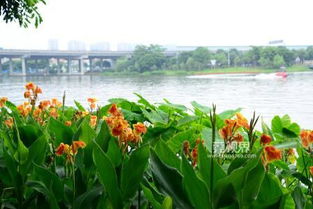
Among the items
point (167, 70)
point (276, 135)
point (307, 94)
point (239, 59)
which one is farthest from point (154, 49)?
point (276, 135)

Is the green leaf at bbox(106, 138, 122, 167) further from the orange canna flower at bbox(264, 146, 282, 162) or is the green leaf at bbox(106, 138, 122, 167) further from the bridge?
the bridge

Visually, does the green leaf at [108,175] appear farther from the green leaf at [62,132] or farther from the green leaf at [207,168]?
the green leaf at [62,132]

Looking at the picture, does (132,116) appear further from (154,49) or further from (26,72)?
(26,72)

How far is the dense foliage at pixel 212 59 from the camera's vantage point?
3692 mm

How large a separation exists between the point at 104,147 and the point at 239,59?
365cm

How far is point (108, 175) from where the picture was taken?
0.47 meters

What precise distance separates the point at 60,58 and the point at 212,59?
1964 mm

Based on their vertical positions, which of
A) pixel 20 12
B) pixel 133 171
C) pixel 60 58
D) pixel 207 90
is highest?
pixel 20 12

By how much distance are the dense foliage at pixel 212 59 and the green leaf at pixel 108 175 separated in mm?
3173

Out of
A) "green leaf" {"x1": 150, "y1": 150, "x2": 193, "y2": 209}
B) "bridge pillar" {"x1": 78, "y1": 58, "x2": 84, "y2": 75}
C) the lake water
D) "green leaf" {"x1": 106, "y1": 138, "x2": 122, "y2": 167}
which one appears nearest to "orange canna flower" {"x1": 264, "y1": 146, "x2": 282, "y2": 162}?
"green leaf" {"x1": 150, "y1": 150, "x2": 193, "y2": 209}

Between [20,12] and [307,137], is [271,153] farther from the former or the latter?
[20,12]

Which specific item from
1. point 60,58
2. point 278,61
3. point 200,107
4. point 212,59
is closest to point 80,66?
point 60,58

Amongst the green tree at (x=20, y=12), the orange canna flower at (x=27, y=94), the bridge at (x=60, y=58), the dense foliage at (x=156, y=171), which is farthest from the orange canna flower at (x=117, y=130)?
the bridge at (x=60, y=58)

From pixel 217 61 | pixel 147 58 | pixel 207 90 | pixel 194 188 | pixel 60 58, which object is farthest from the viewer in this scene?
pixel 60 58
